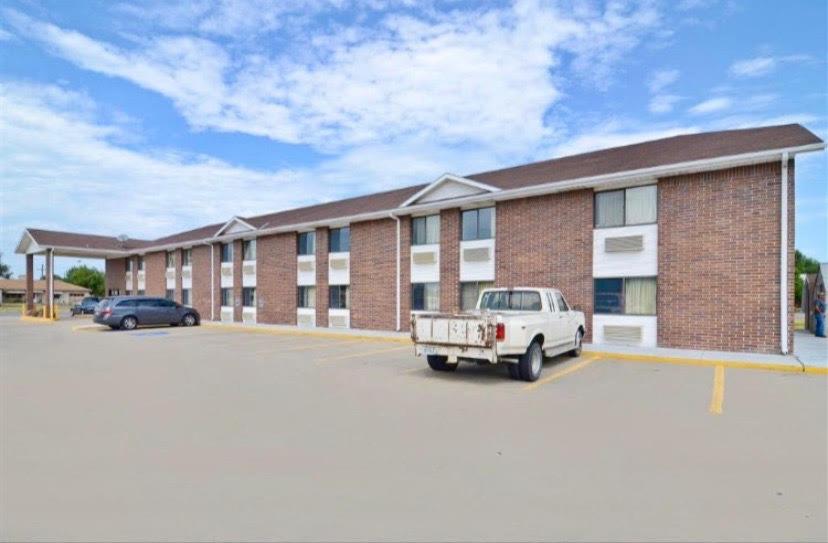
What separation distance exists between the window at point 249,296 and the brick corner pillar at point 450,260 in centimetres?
1292

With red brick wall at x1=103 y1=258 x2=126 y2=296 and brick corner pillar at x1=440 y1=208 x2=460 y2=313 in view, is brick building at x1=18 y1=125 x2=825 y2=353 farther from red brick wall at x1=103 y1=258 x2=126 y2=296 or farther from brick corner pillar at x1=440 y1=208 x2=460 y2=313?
red brick wall at x1=103 y1=258 x2=126 y2=296

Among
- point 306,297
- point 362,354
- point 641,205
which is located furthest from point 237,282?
point 641,205

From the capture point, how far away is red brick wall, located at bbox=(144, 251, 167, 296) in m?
32.7

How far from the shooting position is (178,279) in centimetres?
3127

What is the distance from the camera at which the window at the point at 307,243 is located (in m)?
22.8

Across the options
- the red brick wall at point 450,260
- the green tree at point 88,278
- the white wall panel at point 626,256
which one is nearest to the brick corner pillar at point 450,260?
the red brick wall at point 450,260

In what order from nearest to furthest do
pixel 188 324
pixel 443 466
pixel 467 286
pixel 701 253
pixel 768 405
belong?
1. pixel 443 466
2. pixel 768 405
3. pixel 701 253
4. pixel 467 286
5. pixel 188 324

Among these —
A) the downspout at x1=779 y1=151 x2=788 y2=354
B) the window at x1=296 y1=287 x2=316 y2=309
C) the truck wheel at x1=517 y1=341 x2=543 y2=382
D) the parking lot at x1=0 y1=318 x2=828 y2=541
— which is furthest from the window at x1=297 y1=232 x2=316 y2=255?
the downspout at x1=779 y1=151 x2=788 y2=354

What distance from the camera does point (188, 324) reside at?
24.2 metres

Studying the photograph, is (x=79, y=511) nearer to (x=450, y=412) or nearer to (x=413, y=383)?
(x=450, y=412)

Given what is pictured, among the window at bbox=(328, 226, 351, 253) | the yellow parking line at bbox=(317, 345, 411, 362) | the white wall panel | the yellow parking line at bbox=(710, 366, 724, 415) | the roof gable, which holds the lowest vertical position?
the yellow parking line at bbox=(317, 345, 411, 362)

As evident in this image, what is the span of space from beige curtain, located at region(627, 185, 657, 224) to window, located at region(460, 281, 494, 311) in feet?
17.3

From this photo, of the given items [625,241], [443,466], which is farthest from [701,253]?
[443,466]

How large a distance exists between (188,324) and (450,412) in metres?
21.8
